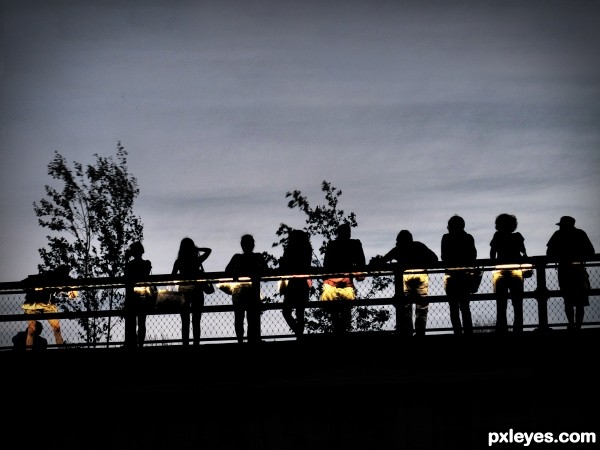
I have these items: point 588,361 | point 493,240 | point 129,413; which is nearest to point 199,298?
point 129,413

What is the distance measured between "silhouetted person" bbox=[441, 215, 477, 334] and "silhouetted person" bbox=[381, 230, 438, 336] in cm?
32

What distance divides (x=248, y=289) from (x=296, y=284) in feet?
2.22

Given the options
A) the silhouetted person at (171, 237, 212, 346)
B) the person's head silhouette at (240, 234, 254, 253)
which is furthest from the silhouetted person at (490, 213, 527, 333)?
the silhouetted person at (171, 237, 212, 346)

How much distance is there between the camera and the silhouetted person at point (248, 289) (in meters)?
10.4

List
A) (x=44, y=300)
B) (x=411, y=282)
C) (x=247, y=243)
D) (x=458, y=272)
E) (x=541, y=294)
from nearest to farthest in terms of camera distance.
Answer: (x=541, y=294) < (x=458, y=272) < (x=411, y=282) < (x=247, y=243) < (x=44, y=300)

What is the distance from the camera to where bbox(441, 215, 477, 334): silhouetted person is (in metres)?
10.1

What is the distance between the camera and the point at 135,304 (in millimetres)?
10836

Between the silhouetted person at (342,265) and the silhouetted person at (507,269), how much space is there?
1834 mm

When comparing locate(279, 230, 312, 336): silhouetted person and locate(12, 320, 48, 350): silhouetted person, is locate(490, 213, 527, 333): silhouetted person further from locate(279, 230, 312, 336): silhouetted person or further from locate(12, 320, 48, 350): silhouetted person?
locate(12, 320, 48, 350): silhouetted person

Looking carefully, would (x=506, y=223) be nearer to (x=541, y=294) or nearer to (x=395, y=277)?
(x=541, y=294)

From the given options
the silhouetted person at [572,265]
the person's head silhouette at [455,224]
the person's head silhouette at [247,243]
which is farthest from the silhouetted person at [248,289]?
the silhouetted person at [572,265]

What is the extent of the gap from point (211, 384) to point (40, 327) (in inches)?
153

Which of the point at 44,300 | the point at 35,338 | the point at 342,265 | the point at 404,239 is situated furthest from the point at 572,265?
the point at 35,338

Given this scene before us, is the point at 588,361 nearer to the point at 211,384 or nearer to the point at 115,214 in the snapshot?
the point at 211,384
